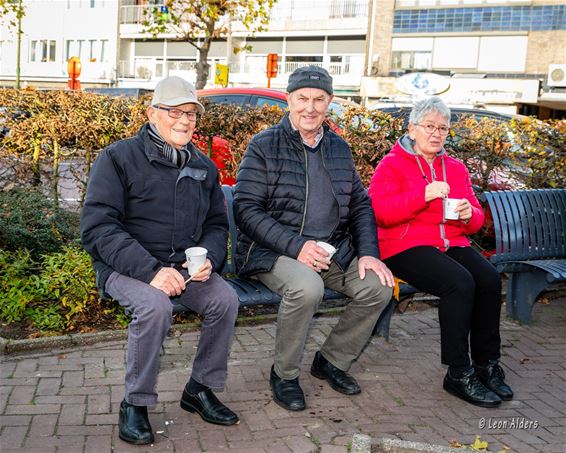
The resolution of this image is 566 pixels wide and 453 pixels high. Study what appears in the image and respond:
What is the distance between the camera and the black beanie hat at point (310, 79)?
411 centimetres

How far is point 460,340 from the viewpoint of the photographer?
409cm

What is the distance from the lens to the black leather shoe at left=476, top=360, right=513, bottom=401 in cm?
415

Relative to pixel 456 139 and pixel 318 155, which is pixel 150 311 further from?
pixel 456 139

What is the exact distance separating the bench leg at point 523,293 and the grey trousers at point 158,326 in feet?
9.24

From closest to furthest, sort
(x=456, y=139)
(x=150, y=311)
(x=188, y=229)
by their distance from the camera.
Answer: (x=150, y=311) < (x=188, y=229) < (x=456, y=139)

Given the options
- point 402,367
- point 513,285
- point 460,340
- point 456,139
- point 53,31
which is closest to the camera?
point 460,340

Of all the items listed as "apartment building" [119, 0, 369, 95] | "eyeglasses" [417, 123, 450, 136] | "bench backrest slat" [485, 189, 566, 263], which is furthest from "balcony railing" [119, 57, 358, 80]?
"eyeglasses" [417, 123, 450, 136]

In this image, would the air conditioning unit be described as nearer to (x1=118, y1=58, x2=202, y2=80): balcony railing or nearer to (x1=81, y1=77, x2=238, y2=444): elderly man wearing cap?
(x1=118, y1=58, x2=202, y2=80): balcony railing

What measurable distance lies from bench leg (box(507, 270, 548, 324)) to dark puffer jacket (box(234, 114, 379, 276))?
5.98 ft

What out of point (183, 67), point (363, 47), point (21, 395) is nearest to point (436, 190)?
point (21, 395)

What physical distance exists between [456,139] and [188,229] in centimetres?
390

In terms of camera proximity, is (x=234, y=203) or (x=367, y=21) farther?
(x=367, y=21)

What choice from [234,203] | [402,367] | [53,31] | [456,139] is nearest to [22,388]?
[234,203]

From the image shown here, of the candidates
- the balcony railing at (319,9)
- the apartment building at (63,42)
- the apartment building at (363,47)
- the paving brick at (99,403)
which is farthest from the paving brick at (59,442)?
the apartment building at (63,42)
